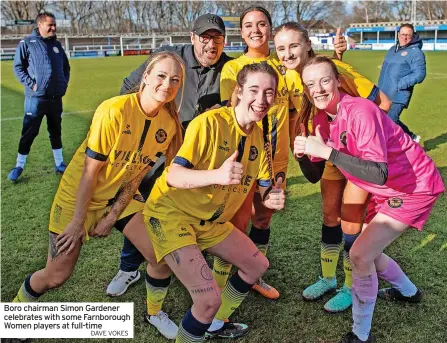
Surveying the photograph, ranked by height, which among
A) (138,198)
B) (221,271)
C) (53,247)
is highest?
(138,198)

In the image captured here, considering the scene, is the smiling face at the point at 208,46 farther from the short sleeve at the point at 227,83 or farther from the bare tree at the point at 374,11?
the bare tree at the point at 374,11

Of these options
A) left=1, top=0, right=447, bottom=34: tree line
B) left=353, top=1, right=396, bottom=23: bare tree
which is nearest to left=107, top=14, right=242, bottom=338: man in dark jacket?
left=1, top=0, right=447, bottom=34: tree line

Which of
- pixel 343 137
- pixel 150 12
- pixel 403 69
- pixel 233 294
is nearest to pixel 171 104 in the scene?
pixel 343 137

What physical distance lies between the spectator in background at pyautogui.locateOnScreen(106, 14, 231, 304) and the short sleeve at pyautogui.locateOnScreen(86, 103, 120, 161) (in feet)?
2.09

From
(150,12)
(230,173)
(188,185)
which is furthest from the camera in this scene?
(150,12)

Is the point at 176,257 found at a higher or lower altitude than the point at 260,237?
higher

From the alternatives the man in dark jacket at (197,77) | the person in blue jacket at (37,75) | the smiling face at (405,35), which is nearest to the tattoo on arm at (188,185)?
the man in dark jacket at (197,77)

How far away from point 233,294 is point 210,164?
1.01 m

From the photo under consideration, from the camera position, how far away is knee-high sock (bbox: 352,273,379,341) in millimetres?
3035

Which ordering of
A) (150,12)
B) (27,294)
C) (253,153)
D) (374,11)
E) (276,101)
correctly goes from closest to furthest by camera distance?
(253,153)
(27,294)
(276,101)
(150,12)
(374,11)

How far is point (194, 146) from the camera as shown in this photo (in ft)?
8.93

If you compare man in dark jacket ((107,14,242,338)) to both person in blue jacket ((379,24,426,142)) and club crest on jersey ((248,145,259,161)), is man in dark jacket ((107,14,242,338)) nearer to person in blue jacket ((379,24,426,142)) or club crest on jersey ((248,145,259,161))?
club crest on jersey ((248,145,259,161))

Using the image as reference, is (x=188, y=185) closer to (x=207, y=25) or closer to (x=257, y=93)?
(x=257, y=93)

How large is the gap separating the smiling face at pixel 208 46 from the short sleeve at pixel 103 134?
3.52ft
